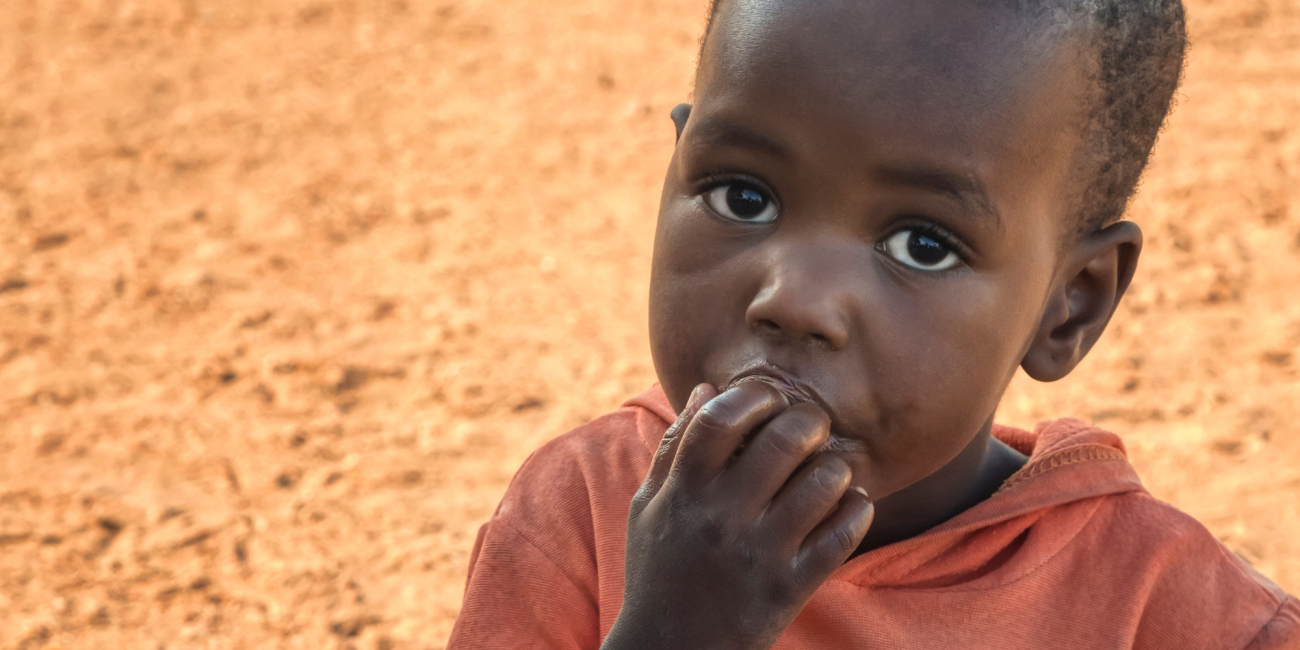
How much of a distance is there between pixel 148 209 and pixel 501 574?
3572 millimetres

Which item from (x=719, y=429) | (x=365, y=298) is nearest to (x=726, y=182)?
(x=719, y=429)

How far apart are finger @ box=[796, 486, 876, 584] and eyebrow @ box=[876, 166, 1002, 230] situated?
379 millimetres

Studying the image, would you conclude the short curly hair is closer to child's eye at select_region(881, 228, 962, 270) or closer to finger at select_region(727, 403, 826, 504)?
child's eye at select_region(881, 228, 962, 270)

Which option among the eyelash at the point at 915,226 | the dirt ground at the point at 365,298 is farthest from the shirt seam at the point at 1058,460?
the dirt ground at the point at 365,298

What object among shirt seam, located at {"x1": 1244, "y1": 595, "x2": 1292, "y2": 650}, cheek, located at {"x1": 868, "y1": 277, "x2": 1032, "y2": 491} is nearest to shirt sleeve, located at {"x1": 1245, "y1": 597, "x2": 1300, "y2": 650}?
shirt seam, located at {"x1": 1244, "y1": 595, "x2": 1292, "y2": 650}

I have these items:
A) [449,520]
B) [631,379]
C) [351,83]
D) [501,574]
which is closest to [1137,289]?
[631,379]

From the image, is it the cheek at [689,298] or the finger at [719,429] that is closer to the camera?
the finger at [719,429]

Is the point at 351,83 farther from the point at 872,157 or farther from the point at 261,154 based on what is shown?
the point at 872,157

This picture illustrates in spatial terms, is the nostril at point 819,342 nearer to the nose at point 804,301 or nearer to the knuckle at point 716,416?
the nose at point 804,301

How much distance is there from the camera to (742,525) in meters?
1.42

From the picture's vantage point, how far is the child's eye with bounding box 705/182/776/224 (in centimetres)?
157

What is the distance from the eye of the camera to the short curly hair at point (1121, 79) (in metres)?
1.56

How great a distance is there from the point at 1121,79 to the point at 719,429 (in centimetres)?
71

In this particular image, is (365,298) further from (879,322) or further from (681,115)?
(879,322)
